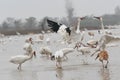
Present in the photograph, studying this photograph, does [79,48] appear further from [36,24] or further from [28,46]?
[36,24]

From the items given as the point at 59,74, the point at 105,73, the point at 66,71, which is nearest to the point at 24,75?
the point at 59,74

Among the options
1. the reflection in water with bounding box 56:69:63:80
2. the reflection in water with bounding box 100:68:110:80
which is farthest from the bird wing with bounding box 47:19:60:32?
the reflection in water with bounding box 100:68:110:80

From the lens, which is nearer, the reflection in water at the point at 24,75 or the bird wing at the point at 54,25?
the reflection in water at the point at 24,75

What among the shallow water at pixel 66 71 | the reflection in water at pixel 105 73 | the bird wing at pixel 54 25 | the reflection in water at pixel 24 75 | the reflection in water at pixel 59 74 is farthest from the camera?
the bird wing at pixel 54 25

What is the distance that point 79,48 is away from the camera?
58.4 ft

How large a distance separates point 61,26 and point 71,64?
204 cm

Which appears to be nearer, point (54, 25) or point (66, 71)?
point (66, 71)

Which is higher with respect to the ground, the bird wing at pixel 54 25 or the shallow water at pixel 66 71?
the bird wing at pixel 54 25

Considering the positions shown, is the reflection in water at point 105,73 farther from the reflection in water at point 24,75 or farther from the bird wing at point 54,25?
the bird wing at point 54,25

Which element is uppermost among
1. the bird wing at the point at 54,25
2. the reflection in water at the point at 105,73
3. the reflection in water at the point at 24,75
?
the bird wing at the point at 54,25

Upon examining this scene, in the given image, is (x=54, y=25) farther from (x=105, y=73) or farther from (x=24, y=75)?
(x=105, y=73)

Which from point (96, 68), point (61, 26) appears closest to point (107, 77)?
point (96, 68)

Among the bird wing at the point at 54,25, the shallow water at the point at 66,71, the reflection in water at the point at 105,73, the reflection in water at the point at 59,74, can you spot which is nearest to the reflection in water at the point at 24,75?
the shallow water at the point at 66,71

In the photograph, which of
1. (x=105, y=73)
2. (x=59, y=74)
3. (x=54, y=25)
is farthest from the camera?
(x=54, y=25)
